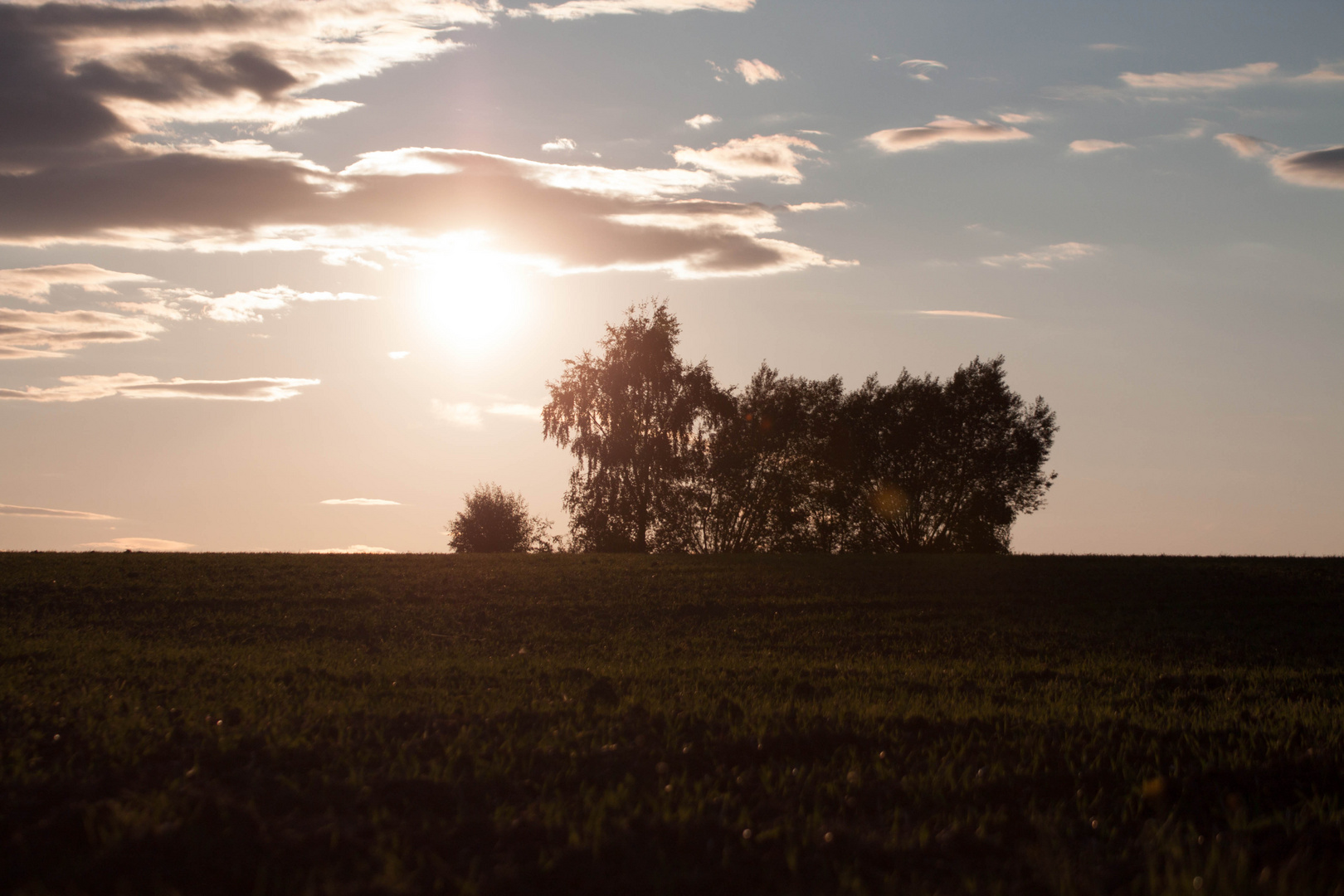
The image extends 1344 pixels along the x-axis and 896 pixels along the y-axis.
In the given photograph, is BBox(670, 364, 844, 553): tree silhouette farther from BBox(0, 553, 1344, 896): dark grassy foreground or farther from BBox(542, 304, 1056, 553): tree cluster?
BBox(0, 553, 1344, 896): dark grassy foreground

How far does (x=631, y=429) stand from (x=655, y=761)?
44.6 m

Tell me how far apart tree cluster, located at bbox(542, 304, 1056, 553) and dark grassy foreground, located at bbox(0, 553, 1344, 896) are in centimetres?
3272

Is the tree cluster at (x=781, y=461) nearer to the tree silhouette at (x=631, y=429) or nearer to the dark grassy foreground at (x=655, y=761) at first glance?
the tree silhouette at (x=631, y=429)

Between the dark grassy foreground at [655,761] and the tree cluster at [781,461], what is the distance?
32.7m

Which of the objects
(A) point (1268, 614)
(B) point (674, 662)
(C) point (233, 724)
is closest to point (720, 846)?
(C) point (233, 724)

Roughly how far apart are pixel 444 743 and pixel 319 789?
151 cm

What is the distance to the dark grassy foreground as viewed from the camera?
550 centimetres

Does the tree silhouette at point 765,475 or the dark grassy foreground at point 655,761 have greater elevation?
the tree silhouette at point 765,475

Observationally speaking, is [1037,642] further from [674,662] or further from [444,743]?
[444,743]

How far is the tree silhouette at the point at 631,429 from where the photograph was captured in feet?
169

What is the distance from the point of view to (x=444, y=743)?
26.6ft

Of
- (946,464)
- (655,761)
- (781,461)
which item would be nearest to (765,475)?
(781,461)

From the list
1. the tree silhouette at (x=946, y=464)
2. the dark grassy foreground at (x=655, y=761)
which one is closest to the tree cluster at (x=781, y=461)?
the tree silhouette at (x=946, y=464)

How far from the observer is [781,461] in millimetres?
55875
